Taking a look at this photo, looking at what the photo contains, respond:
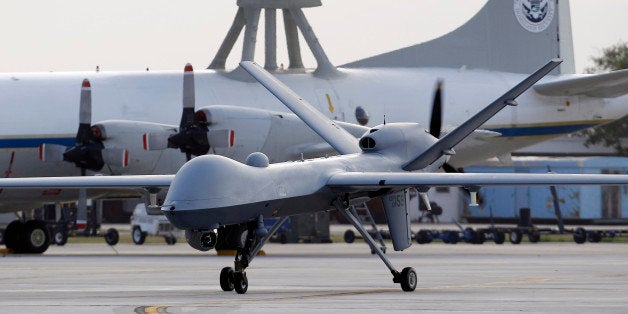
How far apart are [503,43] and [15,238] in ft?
66.0

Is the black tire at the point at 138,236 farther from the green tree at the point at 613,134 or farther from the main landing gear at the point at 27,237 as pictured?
the green tree at the point at 613,134

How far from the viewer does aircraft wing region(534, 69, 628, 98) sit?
149 ft

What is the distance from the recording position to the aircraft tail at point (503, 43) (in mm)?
50219

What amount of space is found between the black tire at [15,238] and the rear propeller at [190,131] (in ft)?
20.0

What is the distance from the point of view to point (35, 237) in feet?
143

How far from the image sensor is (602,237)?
6016 centimetres

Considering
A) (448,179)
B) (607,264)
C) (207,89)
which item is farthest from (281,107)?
(448,179)

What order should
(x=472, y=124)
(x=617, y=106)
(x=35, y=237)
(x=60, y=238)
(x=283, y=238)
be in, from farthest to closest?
(x=60, y=238)
(x=283, y=238)
(x=617, y=106)
(x=35, y=237)
(x=472, y=124)

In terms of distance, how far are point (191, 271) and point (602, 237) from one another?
110 feet

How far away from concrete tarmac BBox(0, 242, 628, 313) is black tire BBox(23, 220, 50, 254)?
443 centimetres

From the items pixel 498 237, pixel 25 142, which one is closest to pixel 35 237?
pixel 25 142

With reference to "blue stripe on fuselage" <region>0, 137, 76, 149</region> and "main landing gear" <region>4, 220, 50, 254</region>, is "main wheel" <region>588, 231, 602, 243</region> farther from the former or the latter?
"blue stripe on fuselage" <region>0, 137, 76, 149</region>

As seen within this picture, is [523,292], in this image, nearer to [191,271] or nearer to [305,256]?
[191,271]

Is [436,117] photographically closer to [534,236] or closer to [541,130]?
[541,130]
